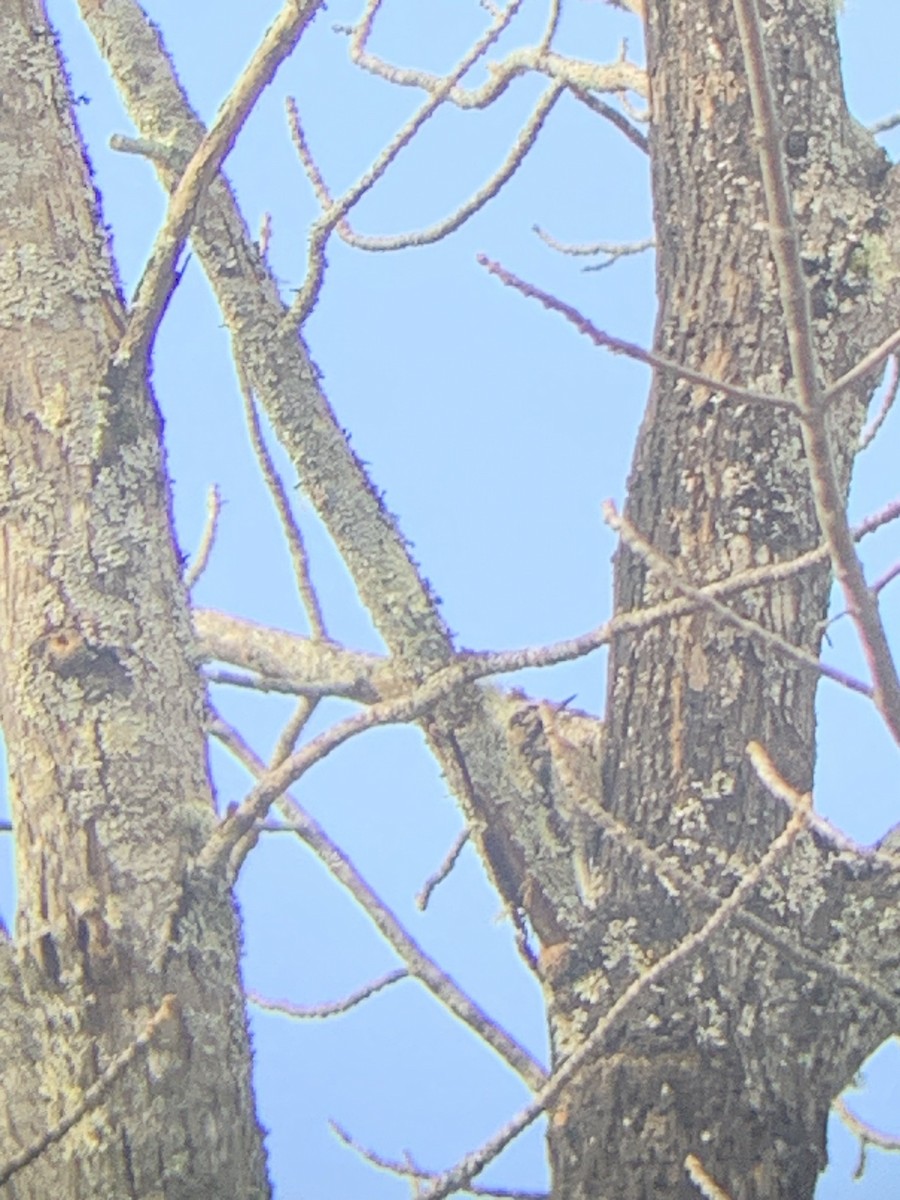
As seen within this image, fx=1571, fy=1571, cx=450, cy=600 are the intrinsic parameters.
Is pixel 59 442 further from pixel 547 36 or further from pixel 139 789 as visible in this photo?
pixel 547 36

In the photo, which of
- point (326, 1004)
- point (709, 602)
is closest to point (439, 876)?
point (326, 1004)

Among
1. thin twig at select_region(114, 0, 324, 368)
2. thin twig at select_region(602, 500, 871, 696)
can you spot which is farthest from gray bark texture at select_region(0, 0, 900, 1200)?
thin twig at select_region(602, 500, 871, 696)

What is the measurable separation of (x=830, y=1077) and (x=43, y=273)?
1.16 metres

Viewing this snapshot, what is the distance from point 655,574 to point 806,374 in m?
0.52

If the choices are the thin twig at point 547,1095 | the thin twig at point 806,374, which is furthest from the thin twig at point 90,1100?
the thin twig at point 806,374

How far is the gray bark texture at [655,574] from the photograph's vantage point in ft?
4.65

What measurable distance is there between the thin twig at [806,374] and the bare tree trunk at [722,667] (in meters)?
0.60

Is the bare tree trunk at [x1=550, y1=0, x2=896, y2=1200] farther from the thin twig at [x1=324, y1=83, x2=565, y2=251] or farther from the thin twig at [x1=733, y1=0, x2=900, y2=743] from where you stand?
the thin twig at [x1=733, y1=0, x2=900, y2=743]

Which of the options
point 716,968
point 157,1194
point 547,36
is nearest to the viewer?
point 157,1194

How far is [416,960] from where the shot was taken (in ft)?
5.18

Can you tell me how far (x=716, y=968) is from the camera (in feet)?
5.47

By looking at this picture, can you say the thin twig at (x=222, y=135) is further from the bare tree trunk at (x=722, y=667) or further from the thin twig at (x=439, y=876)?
the thin twig at (x=439, y=876)

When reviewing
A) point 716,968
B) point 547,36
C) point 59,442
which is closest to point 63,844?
point 59,442

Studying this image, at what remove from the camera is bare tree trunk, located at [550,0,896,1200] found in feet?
5.42
